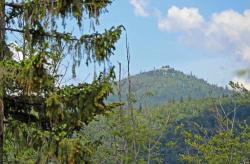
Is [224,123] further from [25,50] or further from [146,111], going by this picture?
[25,50]

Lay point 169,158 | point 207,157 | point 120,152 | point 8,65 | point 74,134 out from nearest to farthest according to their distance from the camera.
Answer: point 8,65 < point 74,134 < point 207,157 < point 120,152 < point 169,158

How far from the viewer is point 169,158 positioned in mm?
151000

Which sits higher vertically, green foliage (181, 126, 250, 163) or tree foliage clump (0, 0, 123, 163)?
tree foliage clump (0, 0, 123, 163)

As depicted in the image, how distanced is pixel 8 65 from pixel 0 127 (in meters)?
1.21

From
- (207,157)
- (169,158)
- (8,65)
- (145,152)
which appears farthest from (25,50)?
(169,158)

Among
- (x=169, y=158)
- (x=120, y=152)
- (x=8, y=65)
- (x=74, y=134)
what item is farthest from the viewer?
(x=169, y=158)

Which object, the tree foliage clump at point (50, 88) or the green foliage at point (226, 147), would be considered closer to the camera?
the tree foliage clump at point (50, 88)

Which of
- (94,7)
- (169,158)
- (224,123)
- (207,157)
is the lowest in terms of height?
(169,158)

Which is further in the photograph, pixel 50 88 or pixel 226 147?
pixel 226 147

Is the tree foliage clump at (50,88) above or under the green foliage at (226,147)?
above

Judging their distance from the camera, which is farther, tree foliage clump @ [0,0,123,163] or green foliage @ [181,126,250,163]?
green foliage @ [181,126,250,163]

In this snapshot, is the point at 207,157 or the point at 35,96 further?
the point at 207,157

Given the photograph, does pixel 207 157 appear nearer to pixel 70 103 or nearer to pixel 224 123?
pixel 224 123

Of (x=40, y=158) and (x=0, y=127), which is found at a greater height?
(x=0, y=127)
